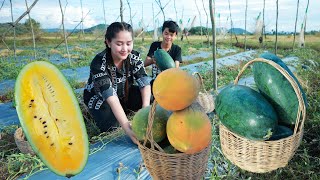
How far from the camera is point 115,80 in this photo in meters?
3.02

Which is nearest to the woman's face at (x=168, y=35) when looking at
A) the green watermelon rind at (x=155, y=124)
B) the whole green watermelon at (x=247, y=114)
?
the whole green watermelon at (x=247, y=114)

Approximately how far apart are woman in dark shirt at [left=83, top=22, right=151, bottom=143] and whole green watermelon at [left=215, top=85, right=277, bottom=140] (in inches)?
38.1

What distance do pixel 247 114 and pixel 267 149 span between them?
21 centimetres

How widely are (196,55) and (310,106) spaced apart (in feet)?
32.2

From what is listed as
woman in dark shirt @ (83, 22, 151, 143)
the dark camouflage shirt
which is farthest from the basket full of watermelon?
the dark camouflage shirt

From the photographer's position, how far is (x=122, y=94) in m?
3.29

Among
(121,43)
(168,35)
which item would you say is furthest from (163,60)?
(121,43)

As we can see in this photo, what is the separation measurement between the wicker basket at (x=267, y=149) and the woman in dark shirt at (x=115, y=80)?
103cm

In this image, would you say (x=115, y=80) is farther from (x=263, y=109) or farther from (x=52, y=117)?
(x=263, y=109)

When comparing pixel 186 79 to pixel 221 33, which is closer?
pixel 186 79

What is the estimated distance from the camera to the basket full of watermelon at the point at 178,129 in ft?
4.02

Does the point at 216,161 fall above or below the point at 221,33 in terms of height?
below

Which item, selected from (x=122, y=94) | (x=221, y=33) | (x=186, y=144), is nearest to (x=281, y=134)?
(x=186, y=144)

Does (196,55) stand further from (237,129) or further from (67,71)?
(237,129)
